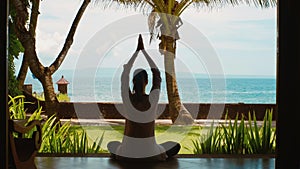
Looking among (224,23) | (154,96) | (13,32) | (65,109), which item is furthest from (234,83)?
(154,96)

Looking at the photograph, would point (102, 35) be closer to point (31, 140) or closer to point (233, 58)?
point (233, 58)

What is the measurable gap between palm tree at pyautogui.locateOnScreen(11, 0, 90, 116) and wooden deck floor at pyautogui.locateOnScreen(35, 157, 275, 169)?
2.65m

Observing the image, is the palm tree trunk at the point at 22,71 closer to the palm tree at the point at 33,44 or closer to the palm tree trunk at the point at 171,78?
the palm tree at the point at 33,44

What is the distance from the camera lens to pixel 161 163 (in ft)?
15.9

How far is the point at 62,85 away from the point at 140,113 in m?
7.16

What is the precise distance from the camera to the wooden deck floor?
15.1 ft

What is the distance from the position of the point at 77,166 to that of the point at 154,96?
1.03m

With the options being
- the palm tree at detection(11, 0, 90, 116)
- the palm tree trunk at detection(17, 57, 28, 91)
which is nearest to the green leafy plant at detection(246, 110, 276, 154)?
the palm tree at detection(11, 0, 90, 116)

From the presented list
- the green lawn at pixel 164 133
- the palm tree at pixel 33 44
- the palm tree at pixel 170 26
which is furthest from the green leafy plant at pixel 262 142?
the palm tree at pixel 170 26

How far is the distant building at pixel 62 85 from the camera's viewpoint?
1152 cm

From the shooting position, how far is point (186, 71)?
11344mm

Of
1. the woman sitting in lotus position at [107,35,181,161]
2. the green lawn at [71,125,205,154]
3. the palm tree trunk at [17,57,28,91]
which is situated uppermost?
the palm tree trunk at [17,57,28,91]

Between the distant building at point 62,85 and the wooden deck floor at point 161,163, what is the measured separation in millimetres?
6585

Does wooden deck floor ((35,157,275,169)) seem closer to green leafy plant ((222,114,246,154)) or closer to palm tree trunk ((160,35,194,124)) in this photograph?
green leafy plant ((222,114,246,154))
